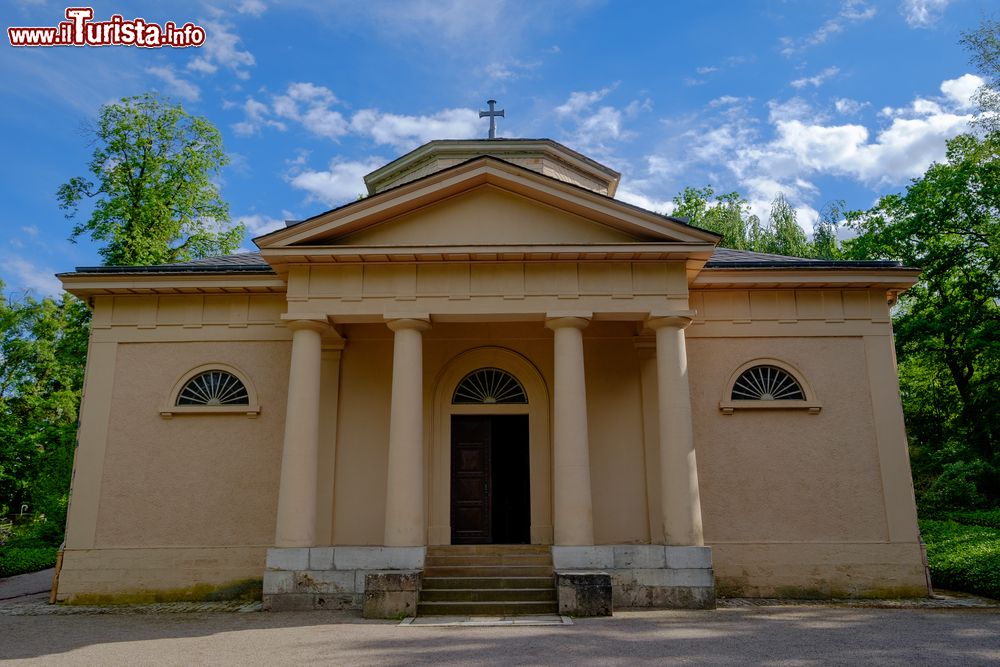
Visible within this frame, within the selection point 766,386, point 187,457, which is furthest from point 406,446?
point 766,386

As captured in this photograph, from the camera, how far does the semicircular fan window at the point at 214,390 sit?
41.4 ft

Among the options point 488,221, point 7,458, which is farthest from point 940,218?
point 7,458

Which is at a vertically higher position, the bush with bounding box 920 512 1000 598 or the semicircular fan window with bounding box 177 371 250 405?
Answer: the semicircular fan window with bounding box 177 371 250 405

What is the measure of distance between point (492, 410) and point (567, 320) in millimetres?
2820

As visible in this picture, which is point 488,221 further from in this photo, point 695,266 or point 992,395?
point 992,395

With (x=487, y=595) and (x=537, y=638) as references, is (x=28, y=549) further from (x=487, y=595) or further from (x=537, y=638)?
(x=537, y=638)

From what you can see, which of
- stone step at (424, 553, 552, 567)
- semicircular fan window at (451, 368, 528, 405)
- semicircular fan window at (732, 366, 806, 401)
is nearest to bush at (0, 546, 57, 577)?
stone step at (424, 553, 552, 567)

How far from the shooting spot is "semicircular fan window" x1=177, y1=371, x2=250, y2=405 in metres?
12.6

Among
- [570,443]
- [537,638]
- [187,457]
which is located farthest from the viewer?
[187,457]

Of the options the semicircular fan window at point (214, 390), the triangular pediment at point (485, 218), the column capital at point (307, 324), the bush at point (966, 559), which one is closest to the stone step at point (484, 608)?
the column capital at point (307, 324)

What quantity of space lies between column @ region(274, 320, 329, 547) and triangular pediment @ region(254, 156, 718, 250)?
63.8 inches

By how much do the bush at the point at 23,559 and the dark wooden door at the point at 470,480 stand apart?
11.6m

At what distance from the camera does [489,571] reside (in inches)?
432

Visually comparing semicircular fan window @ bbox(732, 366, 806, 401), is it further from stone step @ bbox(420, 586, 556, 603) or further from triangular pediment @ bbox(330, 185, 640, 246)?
stone step @ bbox(420, 586, 556, 603)
